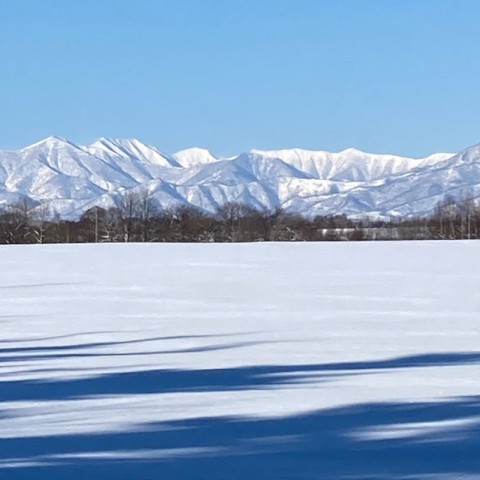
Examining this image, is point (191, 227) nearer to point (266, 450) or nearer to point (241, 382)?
point (241, 382)

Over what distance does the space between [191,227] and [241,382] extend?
58.0 m

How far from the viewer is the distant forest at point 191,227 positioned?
63.8 meters

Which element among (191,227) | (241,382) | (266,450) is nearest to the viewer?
(266,450)

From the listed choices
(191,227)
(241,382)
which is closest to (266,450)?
(241,382)

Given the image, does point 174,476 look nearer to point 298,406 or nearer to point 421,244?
point 298,406

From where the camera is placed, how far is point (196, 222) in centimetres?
6581

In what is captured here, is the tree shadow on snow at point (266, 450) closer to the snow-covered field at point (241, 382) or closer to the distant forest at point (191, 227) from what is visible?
the snow-covered field at point (241, 382)

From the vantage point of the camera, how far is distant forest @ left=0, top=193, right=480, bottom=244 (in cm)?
6381

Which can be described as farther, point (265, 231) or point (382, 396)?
point (265, 231)

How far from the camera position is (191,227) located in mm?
65000

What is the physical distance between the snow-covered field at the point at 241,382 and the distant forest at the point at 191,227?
149 ft

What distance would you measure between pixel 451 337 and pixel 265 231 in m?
58.4

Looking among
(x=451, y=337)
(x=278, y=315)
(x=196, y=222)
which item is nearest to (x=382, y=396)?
(x=451, y=337)

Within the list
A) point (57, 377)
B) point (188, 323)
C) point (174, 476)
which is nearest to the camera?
point (174, 476)
